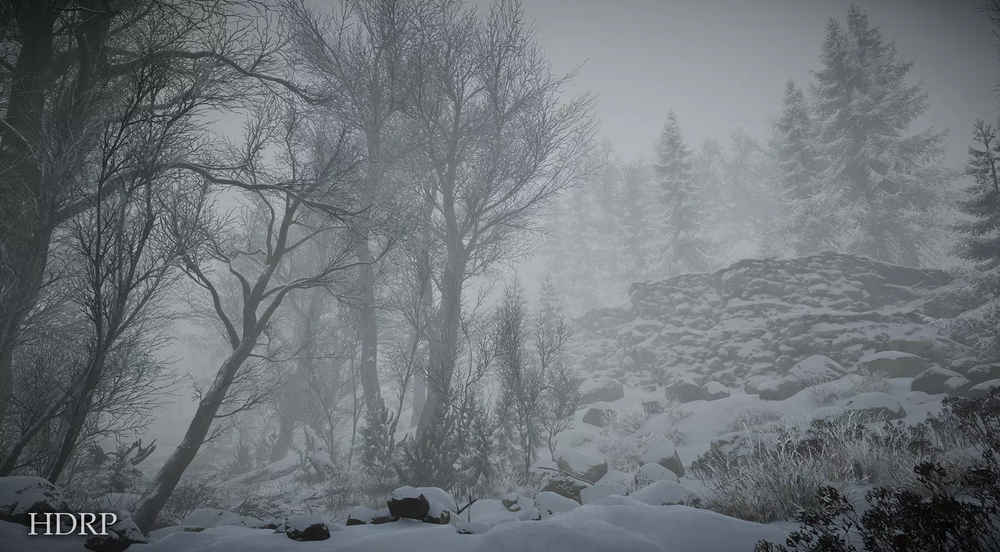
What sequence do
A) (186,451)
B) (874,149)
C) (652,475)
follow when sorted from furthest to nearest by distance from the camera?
(874,149) → (652,475) → (186,451)

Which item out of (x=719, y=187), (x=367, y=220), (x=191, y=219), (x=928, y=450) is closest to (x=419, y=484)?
(x=367, y=220)

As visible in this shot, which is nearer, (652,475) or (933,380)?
(652,475)

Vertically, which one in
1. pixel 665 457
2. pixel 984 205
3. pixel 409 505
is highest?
pixel 984 205

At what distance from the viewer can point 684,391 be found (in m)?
13.2

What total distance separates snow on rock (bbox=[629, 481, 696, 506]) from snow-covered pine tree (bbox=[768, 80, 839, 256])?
67.7 feet

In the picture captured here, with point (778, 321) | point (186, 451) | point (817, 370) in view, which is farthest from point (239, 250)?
point (778, 321)

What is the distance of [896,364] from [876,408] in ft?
15.0

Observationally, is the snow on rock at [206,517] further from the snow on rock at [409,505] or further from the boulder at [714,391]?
the boulder at [714,391]

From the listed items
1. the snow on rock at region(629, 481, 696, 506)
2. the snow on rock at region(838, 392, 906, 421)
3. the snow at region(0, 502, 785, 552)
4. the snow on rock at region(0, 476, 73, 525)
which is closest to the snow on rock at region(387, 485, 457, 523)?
the snow at region(0, 502, 785, 552)

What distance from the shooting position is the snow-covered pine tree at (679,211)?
22719 millimetres

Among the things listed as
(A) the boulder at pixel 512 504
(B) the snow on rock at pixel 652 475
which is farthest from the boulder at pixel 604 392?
(A) the boulder at pixel 512 504

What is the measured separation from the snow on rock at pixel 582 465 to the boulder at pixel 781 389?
7.04 m

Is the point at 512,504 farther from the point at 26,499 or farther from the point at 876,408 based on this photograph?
the point at 876,408

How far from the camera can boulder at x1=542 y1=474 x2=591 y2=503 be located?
5.29 m
